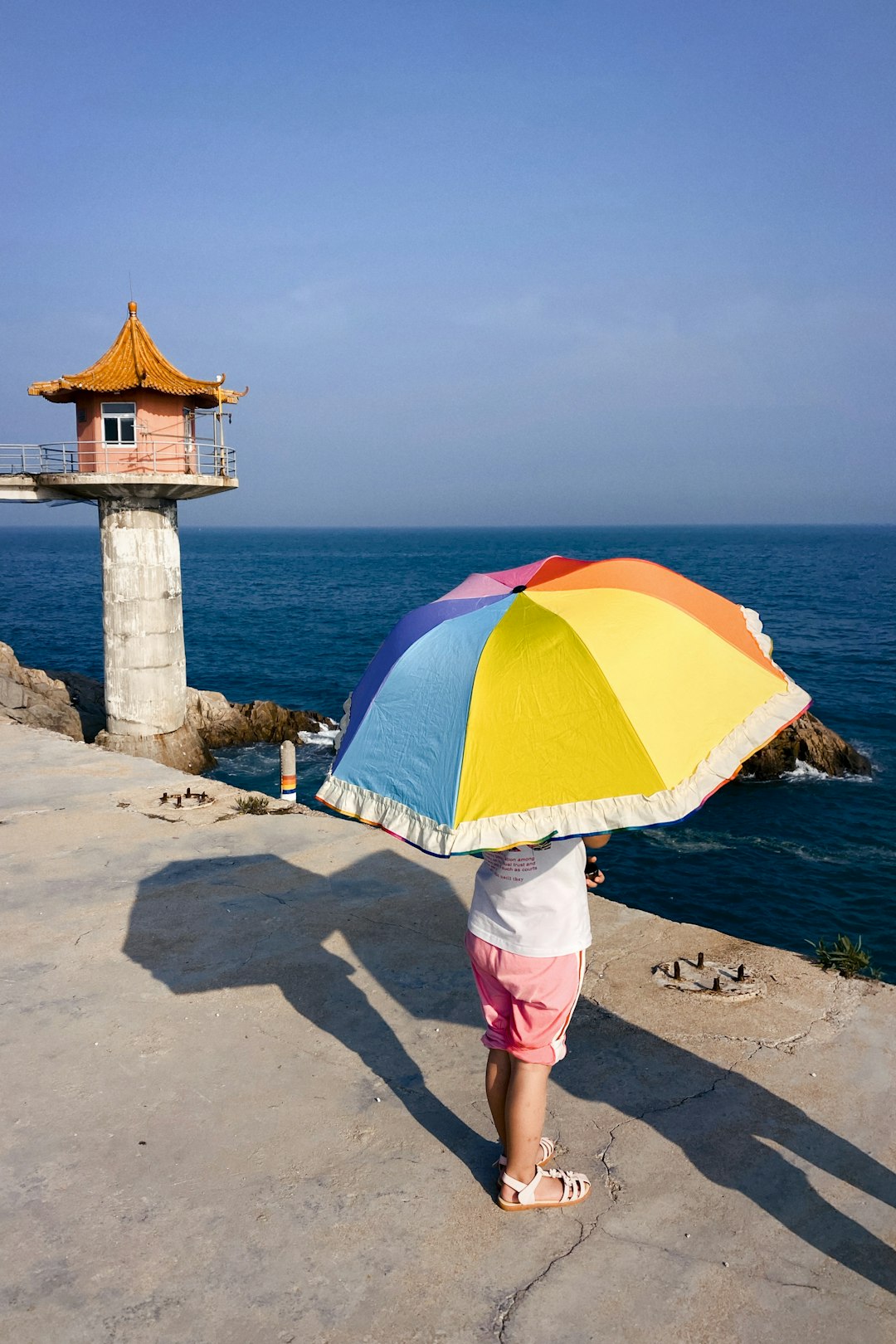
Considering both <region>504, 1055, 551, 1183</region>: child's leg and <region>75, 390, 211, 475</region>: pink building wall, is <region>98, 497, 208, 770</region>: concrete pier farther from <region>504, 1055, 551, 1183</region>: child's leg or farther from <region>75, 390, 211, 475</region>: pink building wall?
<region>504, 1055, 551, 1183</region>: child's leg

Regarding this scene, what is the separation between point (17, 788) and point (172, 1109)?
638cm

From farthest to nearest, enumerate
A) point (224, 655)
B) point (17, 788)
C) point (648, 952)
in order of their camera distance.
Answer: point (224, 655)
point (17, 788)
point (648, 952)

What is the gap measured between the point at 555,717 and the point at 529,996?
117cm

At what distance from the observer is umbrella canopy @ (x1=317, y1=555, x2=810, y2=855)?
3494 mm

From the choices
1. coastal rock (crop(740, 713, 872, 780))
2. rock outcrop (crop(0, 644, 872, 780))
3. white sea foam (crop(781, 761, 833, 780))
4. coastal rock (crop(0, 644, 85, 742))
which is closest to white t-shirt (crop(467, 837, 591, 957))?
rock outcrop (crop(0, 644, 872, 780))

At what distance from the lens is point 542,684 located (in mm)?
3697

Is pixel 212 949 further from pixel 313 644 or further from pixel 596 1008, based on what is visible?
pixel 313 644

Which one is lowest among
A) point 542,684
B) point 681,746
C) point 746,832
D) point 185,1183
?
point 746,832

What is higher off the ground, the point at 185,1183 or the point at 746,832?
the point at 185,1183

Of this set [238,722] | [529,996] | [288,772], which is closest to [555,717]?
[529,996]

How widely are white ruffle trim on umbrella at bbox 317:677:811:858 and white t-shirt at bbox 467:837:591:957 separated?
354 mm

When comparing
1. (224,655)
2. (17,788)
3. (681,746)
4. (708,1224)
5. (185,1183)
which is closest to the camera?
(681,746)

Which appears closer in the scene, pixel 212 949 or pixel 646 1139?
pixel 646 1139

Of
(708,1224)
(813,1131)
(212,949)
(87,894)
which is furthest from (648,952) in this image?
(87,894)
